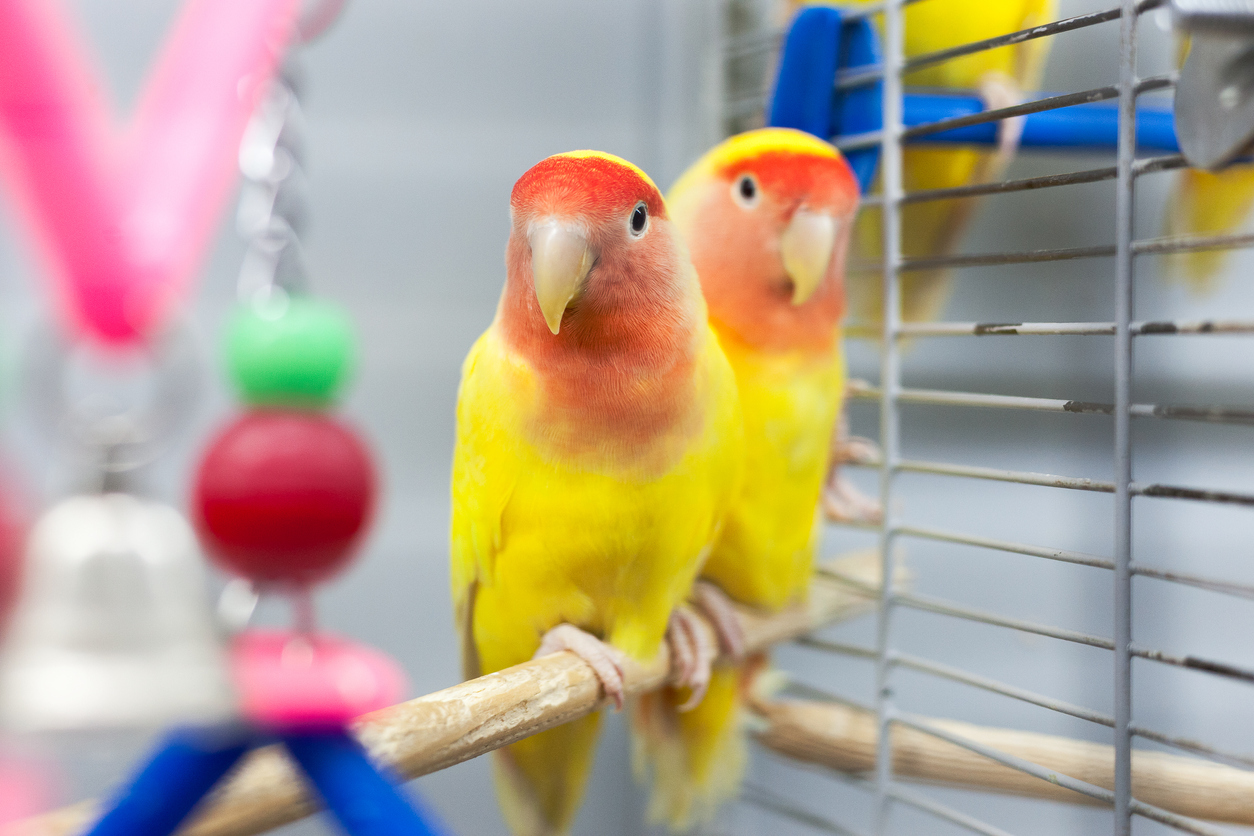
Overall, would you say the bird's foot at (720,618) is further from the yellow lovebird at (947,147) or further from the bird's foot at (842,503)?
the yellow lovebird at (947,147)

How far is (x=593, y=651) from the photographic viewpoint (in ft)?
2.15

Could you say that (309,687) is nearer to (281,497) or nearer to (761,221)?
(281,497)

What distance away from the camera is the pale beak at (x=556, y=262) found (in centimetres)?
54

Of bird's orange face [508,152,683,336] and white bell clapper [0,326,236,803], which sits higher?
bird's orange face [508,152,683,336]

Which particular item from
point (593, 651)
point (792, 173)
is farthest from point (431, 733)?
point (792, 173)

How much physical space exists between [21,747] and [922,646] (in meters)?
1.16

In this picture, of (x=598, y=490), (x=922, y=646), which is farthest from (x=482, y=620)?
(x=922, y=646)

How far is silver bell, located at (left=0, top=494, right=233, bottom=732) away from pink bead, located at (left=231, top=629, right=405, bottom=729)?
13mm

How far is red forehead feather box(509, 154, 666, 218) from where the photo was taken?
1.80 feet

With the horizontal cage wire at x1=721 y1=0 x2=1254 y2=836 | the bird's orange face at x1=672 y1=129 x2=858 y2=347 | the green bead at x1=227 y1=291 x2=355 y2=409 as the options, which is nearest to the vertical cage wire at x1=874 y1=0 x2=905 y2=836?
the horizontal cage wire at x1=721 y1=0 x2=1254 y2=836

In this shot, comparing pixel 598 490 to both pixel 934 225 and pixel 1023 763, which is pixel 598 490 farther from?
pixel 934 225

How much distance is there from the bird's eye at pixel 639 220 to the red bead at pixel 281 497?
0.31 meters

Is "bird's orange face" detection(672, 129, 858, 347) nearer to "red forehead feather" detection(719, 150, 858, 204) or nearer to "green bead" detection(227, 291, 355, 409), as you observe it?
"red forehead feather" detection(719, 150, 858, 204)

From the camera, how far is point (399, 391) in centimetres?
60
